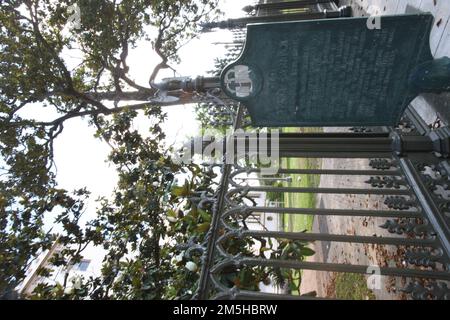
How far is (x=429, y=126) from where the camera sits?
4.14 metres

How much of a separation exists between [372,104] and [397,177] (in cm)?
87

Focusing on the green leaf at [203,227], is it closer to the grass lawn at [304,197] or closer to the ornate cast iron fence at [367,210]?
the ornate cast iron fence at [367,210]

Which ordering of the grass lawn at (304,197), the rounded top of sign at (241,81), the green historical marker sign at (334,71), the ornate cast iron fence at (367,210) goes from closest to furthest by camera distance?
the ornate cast iron fence at (367,210) → the green historical marker sign at (334,71) → the rounded top of sign at (241,81) → the grass lawn at (304,197)

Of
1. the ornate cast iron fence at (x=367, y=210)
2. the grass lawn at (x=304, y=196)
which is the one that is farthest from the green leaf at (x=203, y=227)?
the grass lawn at (x=304, y=196)

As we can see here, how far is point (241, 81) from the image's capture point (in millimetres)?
3963

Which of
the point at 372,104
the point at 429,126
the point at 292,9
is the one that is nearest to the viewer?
the point at 372,104

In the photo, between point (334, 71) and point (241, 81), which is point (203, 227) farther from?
point (334, 71)

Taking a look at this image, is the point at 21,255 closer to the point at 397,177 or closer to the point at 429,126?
the point at 397,177

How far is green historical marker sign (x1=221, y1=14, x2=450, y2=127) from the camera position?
3.45m

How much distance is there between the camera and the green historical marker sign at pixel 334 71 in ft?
11.3

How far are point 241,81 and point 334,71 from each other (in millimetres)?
1018
